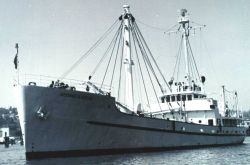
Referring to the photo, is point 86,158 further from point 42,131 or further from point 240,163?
point 240,163

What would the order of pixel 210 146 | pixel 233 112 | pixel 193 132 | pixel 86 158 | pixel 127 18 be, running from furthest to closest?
pixel 233 112 → pixel 210 146 → pixel 193 132 → pixel 127 18 → pixel 86 158

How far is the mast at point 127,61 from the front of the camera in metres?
26.1

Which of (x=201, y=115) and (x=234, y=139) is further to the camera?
(x=234, y=139)

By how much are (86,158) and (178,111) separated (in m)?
13.1

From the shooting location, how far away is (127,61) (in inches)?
1059

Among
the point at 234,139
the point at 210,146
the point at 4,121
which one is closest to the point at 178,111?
the point at 210,146

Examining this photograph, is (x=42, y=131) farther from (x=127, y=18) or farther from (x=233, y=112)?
(x=233, y=112)

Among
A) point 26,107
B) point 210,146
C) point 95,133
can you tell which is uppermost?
point 26,107

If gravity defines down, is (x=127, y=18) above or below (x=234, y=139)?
above

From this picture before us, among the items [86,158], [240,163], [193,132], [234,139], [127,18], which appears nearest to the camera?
[240,163]

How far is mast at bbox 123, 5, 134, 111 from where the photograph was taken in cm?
2612

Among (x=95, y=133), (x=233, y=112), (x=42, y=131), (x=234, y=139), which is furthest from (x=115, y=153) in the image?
(x=233, y=112)

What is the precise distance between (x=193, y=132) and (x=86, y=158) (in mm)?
12081

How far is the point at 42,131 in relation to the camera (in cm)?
2122
